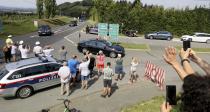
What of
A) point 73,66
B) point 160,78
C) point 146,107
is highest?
point 73,66

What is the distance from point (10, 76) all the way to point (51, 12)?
7787 centimetres

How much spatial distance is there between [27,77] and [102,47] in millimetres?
12957

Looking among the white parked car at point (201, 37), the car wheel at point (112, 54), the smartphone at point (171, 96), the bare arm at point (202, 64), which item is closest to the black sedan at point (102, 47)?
the car wheel at point (112, 54)

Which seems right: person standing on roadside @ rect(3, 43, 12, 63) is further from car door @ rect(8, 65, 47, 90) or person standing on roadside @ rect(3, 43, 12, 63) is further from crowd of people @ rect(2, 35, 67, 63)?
car door @ rect(8, 65, 47, 90)

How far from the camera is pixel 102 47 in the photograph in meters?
27.8

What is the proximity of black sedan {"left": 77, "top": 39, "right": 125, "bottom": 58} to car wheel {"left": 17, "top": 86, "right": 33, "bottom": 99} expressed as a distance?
12334 millimetres

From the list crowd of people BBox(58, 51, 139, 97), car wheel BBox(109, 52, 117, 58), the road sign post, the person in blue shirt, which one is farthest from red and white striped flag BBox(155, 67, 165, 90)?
the road sign post

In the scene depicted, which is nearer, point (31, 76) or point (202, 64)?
point (202, 64)

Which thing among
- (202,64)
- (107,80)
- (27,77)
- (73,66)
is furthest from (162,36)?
(202,64)

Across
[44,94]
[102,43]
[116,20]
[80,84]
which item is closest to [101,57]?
[80,84]

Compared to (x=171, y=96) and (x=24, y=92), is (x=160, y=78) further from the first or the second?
(x=171, y=96)

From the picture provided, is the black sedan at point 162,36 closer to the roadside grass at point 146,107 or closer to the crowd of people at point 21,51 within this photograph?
the crowd of people at point 21,51

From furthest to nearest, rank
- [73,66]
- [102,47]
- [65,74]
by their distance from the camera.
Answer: [102,47] < [73,66] < [65,74]

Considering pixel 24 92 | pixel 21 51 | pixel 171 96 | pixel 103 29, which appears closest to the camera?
pixel 171 96
